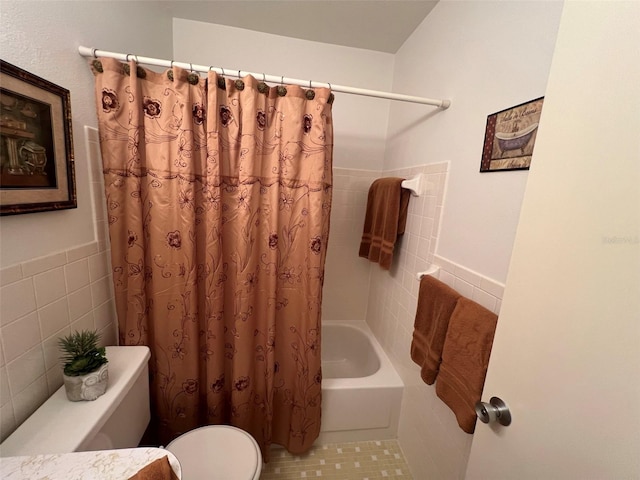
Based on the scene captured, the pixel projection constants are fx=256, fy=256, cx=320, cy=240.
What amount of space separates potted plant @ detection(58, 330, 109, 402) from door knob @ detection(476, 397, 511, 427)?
3.68ft

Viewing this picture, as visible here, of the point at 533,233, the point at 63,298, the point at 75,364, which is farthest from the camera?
the point at 63,298

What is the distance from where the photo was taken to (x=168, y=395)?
1.26 meters

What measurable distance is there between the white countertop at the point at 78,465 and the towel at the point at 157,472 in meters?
0.03

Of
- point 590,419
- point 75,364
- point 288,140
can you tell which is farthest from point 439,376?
point 75,364

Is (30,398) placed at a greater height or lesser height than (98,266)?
lesser

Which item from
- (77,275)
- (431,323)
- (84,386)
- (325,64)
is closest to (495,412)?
(431,323)

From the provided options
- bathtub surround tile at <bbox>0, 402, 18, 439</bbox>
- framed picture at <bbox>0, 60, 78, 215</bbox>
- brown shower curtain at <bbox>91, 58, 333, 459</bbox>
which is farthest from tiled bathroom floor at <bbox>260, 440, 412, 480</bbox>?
framed picture at <bbox>0, 60, 78, 215</bbox>

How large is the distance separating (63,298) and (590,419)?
4.71 feet

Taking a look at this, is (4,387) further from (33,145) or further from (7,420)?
(33,145)

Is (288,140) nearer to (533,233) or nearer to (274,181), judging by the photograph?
(274,181)

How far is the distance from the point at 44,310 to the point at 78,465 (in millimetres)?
487

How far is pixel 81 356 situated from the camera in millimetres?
826

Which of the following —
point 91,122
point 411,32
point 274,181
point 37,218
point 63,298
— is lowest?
point 63,298

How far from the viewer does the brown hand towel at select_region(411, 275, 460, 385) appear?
1.03m
